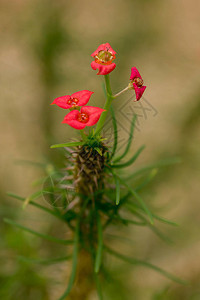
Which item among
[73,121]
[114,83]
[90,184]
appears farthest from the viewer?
[114,83]

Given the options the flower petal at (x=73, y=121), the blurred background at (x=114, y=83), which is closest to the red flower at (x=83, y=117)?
the flower petal at (x=73, y=121)

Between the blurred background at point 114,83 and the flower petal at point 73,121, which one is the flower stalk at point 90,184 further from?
the blurred background at point 114,83

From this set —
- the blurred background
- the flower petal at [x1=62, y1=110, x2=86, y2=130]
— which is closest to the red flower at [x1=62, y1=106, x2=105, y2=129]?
the flower petal at [x1=62, y1=110, x2=86, y2=130]

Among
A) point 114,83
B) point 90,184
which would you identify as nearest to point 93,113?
point 90,184

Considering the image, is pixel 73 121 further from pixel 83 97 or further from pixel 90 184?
pixel 90 184

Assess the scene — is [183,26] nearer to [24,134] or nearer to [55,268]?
[24,134]

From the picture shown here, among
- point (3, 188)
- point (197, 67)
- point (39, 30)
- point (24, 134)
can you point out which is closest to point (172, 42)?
point (197, 67)

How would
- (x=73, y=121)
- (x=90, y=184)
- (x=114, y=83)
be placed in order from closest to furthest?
(x=73, y=121) < (x=90, y=184) < (x=114, y=83)

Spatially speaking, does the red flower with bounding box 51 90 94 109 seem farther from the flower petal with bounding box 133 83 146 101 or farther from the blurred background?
the blurred background
